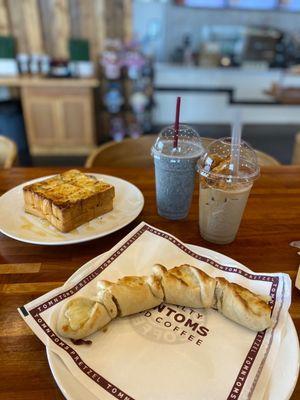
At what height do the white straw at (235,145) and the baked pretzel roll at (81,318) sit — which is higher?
the white straw at (235,145)

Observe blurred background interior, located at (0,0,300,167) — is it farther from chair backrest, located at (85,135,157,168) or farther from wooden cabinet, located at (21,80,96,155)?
chair backrest, located at (85,135,157,168)

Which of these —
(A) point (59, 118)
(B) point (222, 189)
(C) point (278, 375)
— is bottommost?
(A) point (59, 118)

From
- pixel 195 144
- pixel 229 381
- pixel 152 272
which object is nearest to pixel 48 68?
pixel 195 144

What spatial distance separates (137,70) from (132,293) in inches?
121

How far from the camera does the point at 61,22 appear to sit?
3297 mm

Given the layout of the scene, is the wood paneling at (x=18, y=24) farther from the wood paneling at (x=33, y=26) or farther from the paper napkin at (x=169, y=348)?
the paper napkin at (x=169, y=348)

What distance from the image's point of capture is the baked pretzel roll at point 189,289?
53 centimetres

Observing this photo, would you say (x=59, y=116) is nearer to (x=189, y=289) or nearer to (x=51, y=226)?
(x=51, y=226)

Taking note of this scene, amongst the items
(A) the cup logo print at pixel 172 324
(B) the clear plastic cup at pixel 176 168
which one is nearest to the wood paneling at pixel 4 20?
(B) the clear plastic cup at pixel 176 168

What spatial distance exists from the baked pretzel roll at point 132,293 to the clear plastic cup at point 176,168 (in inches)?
11.5

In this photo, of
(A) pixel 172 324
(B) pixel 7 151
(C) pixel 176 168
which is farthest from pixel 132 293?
(B) pixel 7 151

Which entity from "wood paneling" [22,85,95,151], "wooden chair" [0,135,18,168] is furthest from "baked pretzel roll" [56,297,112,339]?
"wood paneling" [22,85,95,151]

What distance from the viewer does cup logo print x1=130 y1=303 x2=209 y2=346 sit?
19.3 inches

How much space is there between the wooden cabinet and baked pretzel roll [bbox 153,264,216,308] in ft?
9.45
